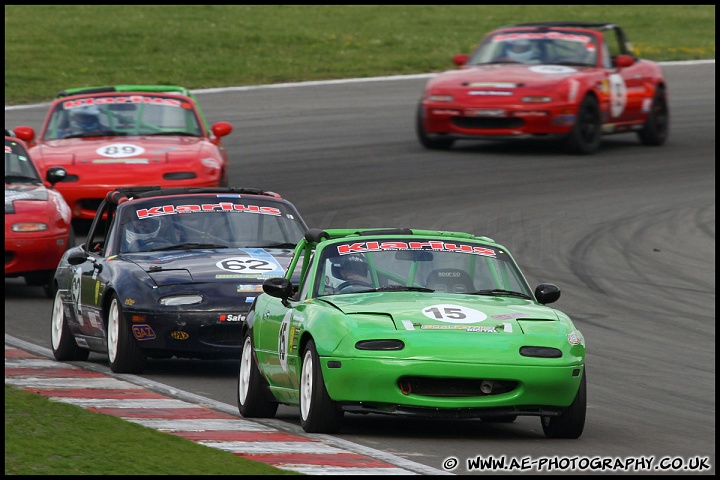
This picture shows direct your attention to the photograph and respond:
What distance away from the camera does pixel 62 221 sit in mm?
16141

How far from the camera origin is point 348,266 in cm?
990

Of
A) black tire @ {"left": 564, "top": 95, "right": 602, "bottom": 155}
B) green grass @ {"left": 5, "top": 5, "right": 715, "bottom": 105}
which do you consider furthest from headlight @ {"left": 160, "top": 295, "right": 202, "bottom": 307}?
green grass @ {"left": 5, "top": 5, "right": 715, "bottom": 105}

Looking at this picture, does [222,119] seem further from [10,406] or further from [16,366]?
[10,406]

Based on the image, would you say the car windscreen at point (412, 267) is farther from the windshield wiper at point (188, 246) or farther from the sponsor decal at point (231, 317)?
the windshield wiper at point (188, 246)

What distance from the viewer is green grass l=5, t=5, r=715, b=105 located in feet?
112

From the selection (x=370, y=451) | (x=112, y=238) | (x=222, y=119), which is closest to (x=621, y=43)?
(x=222, y=119)

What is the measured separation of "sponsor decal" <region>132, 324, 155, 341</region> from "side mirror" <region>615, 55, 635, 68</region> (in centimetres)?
1322

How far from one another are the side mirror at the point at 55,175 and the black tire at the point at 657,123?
10673mm

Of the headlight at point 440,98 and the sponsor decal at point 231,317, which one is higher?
the headlight at point 440,98

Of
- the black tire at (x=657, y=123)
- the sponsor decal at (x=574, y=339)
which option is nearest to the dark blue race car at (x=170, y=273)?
the sponsor decal at (x=574, y=339)

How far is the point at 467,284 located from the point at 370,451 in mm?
1755

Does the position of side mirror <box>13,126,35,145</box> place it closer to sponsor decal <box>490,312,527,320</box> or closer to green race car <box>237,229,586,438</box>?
green race car <box>237,229,586,438</box>

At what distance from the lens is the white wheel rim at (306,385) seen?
9.14 m

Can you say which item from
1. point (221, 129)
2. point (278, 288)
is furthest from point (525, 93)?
point (278, 288)
